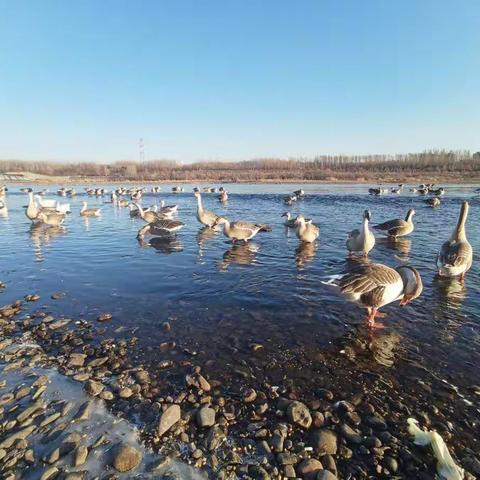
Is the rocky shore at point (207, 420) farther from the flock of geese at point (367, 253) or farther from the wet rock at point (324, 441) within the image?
the flock of geese at point (367, 253)

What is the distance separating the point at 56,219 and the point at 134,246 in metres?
10.6

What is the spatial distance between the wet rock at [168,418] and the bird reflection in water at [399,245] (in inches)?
513

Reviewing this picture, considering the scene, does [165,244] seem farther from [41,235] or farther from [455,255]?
[455,255]

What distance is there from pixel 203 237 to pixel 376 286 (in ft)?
46.0

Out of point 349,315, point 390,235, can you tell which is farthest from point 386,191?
point 349,315

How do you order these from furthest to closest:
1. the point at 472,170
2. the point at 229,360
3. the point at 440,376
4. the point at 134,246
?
the point at 472,170 → the point at 134,246 → the point at 229,360 → the point at 440,376

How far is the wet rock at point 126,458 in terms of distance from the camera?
4629 millimetres

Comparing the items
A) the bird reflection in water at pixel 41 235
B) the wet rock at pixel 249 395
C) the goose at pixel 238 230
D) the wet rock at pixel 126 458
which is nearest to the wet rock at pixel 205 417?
the wet rock at pixel 249 395

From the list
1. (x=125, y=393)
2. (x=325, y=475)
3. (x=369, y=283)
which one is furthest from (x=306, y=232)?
(x=325, y=475)

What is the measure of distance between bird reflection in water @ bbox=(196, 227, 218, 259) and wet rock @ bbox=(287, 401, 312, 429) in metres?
10.8

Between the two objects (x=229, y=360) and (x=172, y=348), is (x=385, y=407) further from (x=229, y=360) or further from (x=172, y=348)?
(x=172, y=348)

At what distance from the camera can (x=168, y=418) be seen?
5449mm

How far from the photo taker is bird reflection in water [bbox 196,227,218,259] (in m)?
17.6

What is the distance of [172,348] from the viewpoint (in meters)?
7.78
